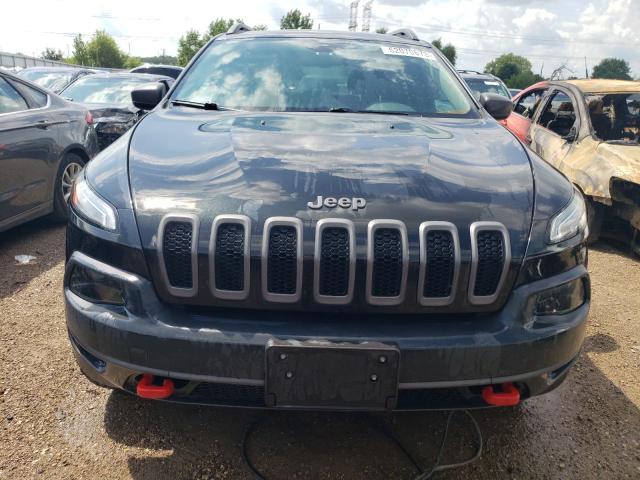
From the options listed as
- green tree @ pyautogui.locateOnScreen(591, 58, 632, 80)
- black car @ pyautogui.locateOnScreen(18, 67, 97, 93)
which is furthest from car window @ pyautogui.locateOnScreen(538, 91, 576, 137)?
green tree @ pyautogui.locateOnScreen(591, 58, 632, 80)

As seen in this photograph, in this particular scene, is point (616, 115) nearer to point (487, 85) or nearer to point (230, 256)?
point (230, 256)

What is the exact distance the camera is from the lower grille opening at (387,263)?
1.76 meters

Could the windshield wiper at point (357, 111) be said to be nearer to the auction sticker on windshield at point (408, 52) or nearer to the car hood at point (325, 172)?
the car hood at point (325, 172)

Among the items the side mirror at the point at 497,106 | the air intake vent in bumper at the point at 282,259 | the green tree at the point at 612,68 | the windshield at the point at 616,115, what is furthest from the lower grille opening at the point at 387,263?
the green tree at the point at 612,68

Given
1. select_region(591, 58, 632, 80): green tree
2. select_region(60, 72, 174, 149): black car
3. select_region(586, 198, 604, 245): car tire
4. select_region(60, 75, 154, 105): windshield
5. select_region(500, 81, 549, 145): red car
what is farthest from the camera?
select_region(591, 58, 632, 80): green tree

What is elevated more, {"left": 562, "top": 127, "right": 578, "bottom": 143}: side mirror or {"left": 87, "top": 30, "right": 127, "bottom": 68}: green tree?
{"left": 562, "top": 127, "right": 578, "bottom": 143}: side mirror

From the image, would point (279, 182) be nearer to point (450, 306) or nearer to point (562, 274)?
point (450, 306)

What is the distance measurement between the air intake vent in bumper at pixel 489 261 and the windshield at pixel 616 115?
486cm

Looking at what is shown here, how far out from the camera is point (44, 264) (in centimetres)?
434

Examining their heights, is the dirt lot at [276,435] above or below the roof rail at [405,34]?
below

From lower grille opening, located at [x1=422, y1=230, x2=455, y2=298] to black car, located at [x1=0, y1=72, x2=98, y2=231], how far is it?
3791 mm

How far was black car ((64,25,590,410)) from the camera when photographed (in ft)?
5.74

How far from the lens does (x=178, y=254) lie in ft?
5.87

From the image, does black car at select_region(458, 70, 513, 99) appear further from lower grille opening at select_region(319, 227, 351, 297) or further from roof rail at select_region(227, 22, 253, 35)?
lower grille opening at select_region(319, 227, 351, 297)
